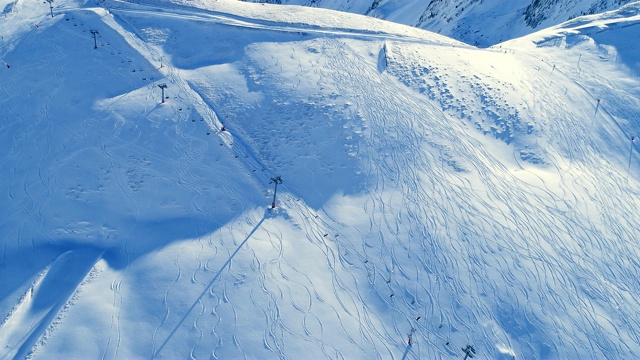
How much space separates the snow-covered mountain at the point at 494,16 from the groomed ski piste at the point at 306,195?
19.6 metres

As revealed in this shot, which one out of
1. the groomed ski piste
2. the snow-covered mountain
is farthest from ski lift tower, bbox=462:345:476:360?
the snow-covered mountain

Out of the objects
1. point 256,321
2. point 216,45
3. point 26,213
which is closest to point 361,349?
point 256,321

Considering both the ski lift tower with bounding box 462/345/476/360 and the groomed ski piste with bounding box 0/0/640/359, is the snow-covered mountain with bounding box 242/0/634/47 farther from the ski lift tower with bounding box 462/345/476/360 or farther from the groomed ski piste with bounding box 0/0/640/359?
the ski lift tower with bounding box 462/345/476/360

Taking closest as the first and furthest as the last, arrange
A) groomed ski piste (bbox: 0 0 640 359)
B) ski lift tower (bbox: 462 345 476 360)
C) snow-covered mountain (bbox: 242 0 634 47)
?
ski lift tower (bbox: 462 345 476 360)
groomed ski piste (bbox: 0 0 640 359)
snow-covered mountain (bbox: 242 0 634 47)

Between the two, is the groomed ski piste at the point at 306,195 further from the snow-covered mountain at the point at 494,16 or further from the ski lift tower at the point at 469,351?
the snow-covered mountain at the point at 494,16

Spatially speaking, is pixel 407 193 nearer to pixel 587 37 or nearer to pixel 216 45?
pixel 216 45

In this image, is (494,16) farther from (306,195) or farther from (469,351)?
(469,351)

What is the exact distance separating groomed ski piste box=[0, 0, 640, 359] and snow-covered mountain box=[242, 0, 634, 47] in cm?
A: 1958

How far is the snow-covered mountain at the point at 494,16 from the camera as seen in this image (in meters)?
54.4

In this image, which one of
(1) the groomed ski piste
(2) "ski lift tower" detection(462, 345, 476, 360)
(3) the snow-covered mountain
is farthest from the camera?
(3) the snow-covered mountain

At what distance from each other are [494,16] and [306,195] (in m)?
53.5

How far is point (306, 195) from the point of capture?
77.0 feet

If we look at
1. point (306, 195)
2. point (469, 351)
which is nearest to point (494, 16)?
point (306, 195)

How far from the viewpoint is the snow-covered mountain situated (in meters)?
54.4
